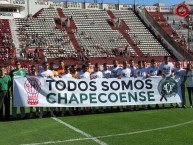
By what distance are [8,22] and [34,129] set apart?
132ft

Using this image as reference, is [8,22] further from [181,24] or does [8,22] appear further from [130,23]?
[181,24]

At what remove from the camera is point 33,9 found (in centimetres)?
5309

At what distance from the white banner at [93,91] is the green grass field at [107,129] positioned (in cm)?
66

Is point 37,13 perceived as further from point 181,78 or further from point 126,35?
point 181,78

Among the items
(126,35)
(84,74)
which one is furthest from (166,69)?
(126,35)

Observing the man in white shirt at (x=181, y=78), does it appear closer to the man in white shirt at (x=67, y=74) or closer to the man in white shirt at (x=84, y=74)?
the man in white shirt at (x=84, y=74)

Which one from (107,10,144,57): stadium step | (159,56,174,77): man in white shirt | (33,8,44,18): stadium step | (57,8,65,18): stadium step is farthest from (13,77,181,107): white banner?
(57,8,65,18): stadium step

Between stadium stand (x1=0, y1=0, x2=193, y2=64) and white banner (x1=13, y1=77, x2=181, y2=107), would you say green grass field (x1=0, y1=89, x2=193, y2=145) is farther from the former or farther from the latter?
stadium stand (x1=0, y1=0, x2=193, y2=64)

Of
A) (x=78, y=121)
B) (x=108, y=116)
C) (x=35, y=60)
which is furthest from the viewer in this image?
(x=35, y=60)

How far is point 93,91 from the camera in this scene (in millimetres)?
13844

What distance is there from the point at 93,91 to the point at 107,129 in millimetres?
3576

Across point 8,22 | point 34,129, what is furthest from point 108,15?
point 34,129

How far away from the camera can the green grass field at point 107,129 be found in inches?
354

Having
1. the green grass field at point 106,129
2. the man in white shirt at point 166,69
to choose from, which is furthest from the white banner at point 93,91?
the green grass field at point 106,129
